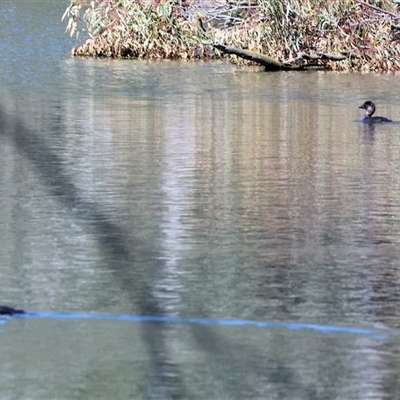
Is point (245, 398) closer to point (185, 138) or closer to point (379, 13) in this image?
point (185, 138)

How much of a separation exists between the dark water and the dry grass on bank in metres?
5.50

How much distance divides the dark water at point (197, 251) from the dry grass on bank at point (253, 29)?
5498 mm

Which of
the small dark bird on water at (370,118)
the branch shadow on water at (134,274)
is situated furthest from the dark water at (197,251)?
the small dark bird on water at (370,118)

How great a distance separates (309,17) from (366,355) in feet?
49.8

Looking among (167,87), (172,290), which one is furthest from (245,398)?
(167,87)

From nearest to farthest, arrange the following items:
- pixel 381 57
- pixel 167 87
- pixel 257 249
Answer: pixel 257 249
pixel 167 87
pixel 381 57

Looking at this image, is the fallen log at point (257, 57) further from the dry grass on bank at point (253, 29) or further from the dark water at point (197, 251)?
the dark water at point (197, 251)

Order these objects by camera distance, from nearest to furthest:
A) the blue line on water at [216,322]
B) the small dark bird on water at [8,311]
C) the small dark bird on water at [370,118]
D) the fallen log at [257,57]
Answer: the blue line on water at [216,322] < the small dark bird on water at [8,311] < the small dark bird on water at [370,118] < the fallen log at [257,57]

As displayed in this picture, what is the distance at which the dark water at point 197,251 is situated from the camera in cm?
481

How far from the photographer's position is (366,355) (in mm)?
4988

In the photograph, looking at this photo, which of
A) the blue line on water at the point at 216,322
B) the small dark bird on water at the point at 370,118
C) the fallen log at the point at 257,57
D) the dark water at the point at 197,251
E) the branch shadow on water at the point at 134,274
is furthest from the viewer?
the fallen log at the point at 257,57

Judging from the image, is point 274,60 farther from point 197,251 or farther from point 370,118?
point 197,251

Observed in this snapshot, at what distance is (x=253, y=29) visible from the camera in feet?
66.1

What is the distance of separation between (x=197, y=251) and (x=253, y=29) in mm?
13646
